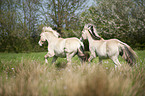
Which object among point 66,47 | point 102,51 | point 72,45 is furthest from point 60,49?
point 102,51

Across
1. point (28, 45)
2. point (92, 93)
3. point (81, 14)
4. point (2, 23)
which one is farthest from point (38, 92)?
point (2, 23)

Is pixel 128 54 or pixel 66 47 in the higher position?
pixel 66 47

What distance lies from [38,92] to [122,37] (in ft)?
47.2

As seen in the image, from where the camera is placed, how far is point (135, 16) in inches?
565

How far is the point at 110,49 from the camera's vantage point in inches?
134

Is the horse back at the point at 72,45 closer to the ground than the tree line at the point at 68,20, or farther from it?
closer to the ground

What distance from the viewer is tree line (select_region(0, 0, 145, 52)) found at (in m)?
14.4

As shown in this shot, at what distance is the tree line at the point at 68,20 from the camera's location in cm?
1441

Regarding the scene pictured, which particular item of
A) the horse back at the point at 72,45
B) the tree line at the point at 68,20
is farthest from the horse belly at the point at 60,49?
the tree line at the point at 68,20

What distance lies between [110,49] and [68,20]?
47.6 feet

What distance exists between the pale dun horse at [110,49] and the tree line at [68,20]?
10.9 m

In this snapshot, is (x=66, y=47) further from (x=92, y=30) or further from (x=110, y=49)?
(x=110, y=49)

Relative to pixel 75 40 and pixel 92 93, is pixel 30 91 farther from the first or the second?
pixel 75 40

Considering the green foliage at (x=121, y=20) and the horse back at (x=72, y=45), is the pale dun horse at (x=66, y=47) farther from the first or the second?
the green foliage at (x=121, y=20)
